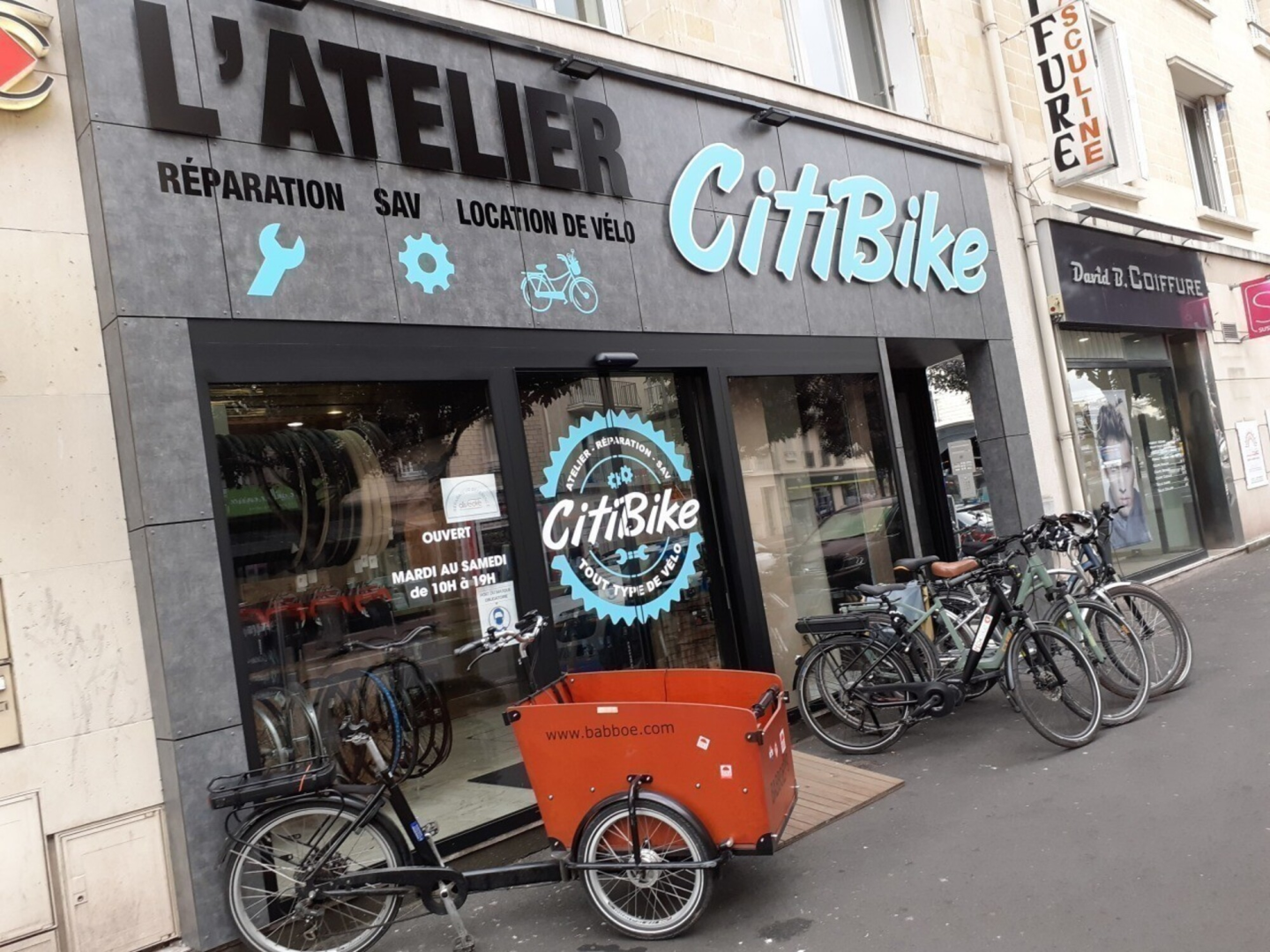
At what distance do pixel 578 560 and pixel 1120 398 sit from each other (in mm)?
8195

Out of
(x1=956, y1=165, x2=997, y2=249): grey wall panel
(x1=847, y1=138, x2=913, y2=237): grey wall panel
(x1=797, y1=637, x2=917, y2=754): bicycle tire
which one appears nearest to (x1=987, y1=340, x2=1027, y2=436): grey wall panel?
(x1=956, y1=165, x2=997, y2=249): grey wall panel

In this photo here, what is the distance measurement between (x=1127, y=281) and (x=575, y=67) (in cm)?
760

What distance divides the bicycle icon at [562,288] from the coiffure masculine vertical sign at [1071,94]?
20.3ft

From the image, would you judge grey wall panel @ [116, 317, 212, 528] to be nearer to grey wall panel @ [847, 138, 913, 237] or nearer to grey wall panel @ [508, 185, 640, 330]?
grey wall panel @ [508, 185, 640, 330]

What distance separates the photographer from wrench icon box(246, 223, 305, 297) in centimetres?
466

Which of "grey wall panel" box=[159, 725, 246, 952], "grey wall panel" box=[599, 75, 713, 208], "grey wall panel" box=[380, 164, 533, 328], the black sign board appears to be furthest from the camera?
the black sign board

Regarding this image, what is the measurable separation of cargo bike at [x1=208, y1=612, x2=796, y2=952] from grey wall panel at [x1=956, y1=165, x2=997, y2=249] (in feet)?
21.0

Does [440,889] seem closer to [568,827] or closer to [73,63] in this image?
[568,827]

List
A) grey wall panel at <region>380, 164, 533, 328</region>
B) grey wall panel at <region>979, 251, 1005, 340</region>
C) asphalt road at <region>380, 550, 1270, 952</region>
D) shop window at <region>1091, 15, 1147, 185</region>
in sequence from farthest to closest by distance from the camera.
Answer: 1. shop window at <region>1091, 15, 1147, 185</region>
2. grey wall panel at <region>979, 251, 1005, 340</region>
3. grey wall panel at <region>380, 164, 533, 328</region>
4. asphalt road at <region>380, 550, 1270, 952</region>

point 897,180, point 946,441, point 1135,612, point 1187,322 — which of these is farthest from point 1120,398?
point 1135,612

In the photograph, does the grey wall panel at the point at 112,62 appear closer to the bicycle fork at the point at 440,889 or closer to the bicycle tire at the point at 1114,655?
the bicycle fork at the point at 440,889

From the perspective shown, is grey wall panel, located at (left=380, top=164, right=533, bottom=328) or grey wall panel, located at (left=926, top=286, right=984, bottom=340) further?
grey wall panel, located at (left=926, top=286, right=984, bottom=340)

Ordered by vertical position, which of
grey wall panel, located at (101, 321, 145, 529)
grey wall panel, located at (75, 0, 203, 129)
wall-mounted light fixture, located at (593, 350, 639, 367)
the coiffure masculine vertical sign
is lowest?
grey wall panel, located at (101, 321, 145, 529)

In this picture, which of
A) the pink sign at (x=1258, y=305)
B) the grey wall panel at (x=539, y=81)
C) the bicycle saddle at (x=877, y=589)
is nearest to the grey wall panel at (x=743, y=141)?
the grey wall panel at (x=539, y=81)
